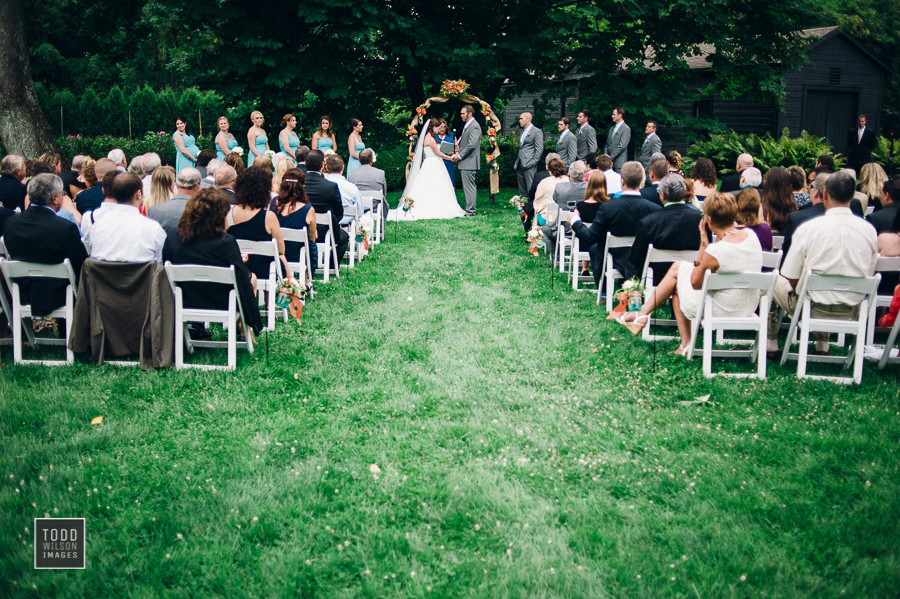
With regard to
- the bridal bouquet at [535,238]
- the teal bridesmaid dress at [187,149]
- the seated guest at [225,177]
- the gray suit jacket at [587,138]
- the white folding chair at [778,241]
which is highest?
the gray suit jacket at [587,138]

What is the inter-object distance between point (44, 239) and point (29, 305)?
60cm

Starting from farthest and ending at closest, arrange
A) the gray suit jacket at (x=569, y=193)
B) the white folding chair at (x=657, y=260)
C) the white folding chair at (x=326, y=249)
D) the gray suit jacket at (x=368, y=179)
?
the gray suit jacket at (x=368, y=179), the gray suit jacket at (x=569, y=193), the white folding chair at (x=326, y=249), the white folding chair at (x=657, y=260)

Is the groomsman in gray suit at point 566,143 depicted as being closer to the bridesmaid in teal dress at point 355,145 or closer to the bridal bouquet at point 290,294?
the bridesmaid in teal dress at point 355,145

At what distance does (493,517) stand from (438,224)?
11075 millimetres

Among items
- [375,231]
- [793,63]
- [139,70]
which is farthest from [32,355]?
[139,70]

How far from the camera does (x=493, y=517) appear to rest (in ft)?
11.7

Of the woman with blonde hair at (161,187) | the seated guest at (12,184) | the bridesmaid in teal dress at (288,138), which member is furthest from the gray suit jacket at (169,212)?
the bridesmaid in teal dress at (288,138)

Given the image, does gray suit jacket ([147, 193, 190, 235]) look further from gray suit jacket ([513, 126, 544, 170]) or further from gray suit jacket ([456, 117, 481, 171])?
gray suit jacket ([513, 126, 544, 170])

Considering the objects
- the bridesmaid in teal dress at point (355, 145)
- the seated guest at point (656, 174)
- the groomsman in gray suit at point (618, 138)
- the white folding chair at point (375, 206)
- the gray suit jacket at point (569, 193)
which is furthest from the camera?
the groomsman in gray suit at point (618, 138)

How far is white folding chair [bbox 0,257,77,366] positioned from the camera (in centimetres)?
545

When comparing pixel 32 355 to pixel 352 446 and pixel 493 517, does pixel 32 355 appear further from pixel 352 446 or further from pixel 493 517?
pixel 493 517

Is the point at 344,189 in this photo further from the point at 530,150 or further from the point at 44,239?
the point at 530,150

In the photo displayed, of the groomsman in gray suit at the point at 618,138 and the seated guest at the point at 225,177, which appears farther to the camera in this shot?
the groomsman in gray suit at the point at 618,138

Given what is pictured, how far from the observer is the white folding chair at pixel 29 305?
545 cm
